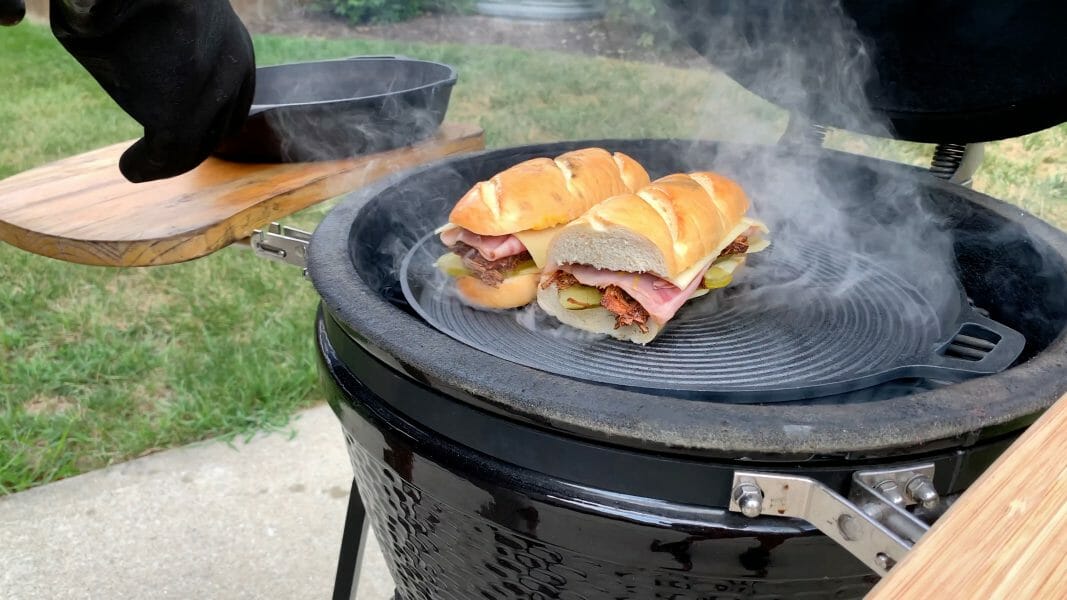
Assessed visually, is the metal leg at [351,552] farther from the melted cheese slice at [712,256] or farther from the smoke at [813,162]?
the smoke at [813,162]

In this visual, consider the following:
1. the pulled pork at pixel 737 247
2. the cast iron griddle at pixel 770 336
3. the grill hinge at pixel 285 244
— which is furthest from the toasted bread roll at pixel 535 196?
the grill hinge at pixel 285 244

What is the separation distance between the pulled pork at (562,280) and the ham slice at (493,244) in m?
0.11

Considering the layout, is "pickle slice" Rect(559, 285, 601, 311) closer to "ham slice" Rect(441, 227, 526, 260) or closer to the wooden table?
"ham slice" Rect(441, 227, 526, 260)

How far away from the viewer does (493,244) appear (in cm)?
178

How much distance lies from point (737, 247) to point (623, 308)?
0.46m

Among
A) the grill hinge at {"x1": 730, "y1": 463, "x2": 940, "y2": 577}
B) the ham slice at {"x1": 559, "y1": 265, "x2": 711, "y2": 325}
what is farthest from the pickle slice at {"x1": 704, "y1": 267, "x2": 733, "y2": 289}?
the grill hinge at {"x1": 730, "y1": 463, "x2": 940, "y2": 577}

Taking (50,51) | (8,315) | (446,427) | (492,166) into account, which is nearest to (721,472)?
(446,427)

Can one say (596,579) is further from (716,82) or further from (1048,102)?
(716,82)

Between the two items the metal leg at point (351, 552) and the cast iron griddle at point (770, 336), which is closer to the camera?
the cast iron griddle at point (770, 336)

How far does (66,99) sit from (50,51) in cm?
194

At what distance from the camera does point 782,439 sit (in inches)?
40.1

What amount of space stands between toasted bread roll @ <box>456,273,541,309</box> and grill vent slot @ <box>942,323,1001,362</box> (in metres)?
0.85

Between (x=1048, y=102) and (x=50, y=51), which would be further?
(x=50, y=51)

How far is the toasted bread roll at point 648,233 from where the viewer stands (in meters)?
1.62
